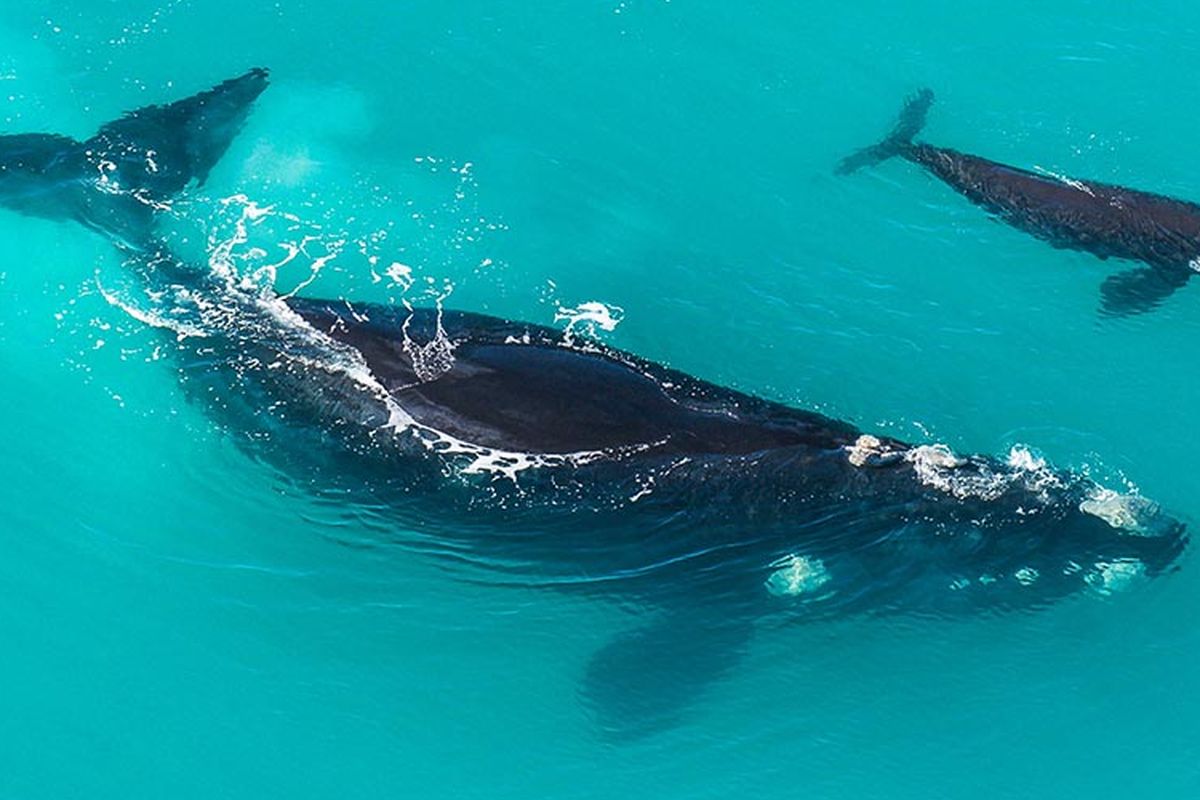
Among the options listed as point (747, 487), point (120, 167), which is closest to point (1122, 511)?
point (747, 487)

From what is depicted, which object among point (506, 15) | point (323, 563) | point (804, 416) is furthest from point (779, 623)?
point (506, 15)

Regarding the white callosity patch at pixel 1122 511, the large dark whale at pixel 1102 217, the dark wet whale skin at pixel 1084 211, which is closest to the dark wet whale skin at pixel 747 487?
the white callosity patch at pixel 1122 511

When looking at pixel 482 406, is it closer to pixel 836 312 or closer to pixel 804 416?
pixel 804 416

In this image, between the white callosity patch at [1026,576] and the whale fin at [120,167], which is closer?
the white callosity patch at [1026,576]

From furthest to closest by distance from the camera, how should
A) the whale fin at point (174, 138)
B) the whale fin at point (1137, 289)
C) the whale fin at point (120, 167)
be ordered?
the whale fin at point (174, 138) → the whale fin at point (1137, 289) → the whale fin at point (120, 167)

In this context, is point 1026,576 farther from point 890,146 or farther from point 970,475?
point 890,146

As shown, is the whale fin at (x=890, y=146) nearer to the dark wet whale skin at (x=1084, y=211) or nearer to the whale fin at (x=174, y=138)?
the dark wet whale skin at (x=1084, y=211)
